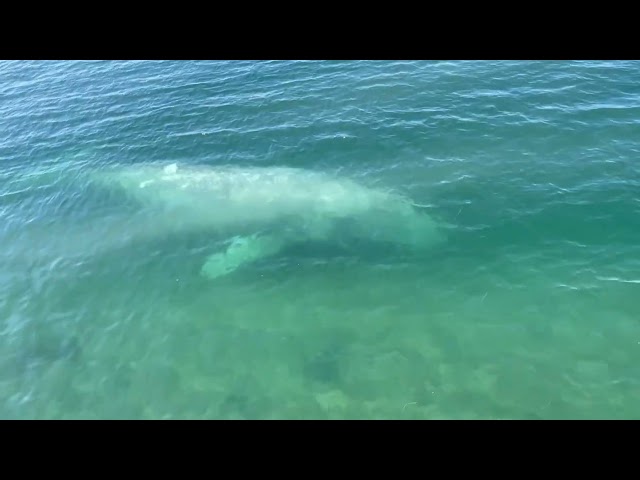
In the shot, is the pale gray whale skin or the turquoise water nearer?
the turquoise water

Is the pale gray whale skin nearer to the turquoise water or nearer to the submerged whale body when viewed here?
the submerged whale body

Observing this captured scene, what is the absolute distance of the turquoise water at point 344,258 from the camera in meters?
26.4

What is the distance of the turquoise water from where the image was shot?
86.6 feet

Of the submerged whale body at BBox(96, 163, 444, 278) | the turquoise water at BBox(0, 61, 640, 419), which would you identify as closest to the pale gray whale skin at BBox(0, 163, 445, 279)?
the submerged whale body at BBox(96, 163, 444, 278)

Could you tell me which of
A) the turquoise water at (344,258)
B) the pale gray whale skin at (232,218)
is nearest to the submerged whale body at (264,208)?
the pale gray whale skin at (232,218)

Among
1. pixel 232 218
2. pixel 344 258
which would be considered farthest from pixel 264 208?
pixel 344 258

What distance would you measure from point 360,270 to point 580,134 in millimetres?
23350

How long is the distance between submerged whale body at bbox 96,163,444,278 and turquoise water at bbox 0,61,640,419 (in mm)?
244

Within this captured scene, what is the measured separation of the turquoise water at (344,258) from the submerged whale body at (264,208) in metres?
0.24

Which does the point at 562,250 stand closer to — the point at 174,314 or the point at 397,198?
the point at 397,198

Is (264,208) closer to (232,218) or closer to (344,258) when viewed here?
(232,218)

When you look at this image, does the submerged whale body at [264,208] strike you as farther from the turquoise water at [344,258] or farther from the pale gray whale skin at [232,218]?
the turquoise water at [344,258]

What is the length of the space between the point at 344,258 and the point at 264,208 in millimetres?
8317

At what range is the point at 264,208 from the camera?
38.0m
